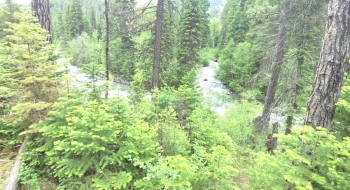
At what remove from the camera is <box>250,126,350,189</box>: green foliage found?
2242 millimetres

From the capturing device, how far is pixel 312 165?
2508mm

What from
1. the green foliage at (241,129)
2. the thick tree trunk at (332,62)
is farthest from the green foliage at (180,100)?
the thick tree trunk at (332,62)

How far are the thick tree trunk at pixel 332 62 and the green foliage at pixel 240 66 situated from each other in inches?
738

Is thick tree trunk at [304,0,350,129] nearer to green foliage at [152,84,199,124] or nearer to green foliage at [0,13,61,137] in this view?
green foliage at [152,84,199,124]

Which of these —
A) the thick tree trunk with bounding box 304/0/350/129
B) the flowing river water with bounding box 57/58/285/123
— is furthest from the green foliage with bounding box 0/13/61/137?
the thick tree trunk with bounding box 304/0/350/129

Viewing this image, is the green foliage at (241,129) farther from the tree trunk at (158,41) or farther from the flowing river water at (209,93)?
the tree trunk at (158,41)

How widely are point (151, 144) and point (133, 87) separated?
178 inches

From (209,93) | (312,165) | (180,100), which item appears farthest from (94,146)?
(209,93)

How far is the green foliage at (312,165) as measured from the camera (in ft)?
7.36

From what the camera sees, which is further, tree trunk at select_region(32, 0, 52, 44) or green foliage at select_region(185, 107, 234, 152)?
tree trunk at select_region(32, 0, 52, 44)

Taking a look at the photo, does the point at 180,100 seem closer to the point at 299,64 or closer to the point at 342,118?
the point at 299,64

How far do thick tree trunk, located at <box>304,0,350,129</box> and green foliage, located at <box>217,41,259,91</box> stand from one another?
18.7 meters

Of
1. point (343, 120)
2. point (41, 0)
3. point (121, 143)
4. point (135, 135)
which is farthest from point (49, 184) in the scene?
point (343, 120)

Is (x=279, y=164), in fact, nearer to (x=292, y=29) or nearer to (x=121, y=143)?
(x=121, y=143)
